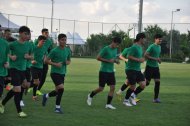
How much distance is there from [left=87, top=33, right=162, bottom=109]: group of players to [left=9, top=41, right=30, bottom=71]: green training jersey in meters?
2.42

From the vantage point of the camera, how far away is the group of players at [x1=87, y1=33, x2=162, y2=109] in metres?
11.8

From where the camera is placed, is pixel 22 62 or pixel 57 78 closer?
pixel 22 62

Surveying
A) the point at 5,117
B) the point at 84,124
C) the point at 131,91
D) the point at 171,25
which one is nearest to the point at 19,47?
the point at 5,117

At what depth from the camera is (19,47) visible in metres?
10.1

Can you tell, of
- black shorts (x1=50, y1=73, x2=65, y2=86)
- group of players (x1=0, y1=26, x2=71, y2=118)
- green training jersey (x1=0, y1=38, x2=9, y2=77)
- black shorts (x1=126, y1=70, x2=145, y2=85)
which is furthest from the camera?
black shorts (x1=126, y1=70, x2=145, y2=85)

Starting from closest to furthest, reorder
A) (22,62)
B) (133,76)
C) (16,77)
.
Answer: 1. (16,77)
2. (22,62)
3. (133,76)

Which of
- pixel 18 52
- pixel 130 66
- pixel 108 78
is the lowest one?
pixel 108 78

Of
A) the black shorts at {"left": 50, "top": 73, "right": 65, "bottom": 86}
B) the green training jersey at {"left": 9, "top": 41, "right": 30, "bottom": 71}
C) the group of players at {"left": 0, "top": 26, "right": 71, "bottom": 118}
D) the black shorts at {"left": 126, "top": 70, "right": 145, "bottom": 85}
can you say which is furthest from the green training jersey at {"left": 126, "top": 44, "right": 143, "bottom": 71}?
the green training jersey at {"left": 9, "top": 41, "right": 30, "bottom": 71}

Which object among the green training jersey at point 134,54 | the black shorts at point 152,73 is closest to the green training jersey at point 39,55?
the green training jersey at point 134,54

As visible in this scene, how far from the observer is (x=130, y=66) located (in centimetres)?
1255

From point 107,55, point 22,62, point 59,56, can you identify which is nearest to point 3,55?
point 22,62

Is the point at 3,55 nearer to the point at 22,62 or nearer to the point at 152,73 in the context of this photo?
the point at 22,62

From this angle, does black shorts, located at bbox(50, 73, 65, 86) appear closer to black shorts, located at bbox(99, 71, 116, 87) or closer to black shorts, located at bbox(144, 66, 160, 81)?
black shorts, located at bbox(99, 71, 116, 87)

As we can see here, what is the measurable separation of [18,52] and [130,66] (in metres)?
3.76
